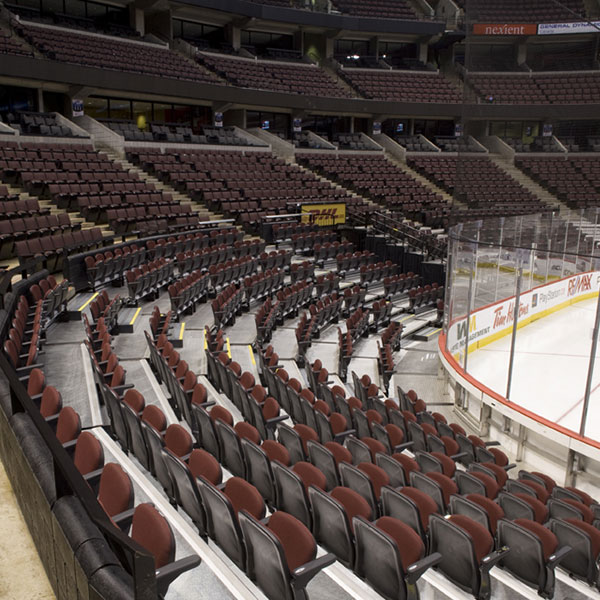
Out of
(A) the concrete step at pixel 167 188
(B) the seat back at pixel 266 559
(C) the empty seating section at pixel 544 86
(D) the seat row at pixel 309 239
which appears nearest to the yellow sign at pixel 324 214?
(D) the seat row at pixel 309 239

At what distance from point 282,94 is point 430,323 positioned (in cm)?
1286

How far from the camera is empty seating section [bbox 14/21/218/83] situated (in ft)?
54.5

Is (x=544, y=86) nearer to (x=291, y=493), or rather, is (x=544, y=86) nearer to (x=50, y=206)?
(x=50, y=206)

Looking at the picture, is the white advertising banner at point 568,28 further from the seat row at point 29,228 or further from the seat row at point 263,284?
the seat row at point 29,228

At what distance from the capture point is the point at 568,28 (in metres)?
15.6

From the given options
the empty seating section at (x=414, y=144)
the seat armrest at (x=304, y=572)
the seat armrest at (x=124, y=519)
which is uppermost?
the empty seating section at (x=414, y=144)

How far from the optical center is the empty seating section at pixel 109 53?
16.6 metres

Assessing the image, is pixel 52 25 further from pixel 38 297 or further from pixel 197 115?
pixel 38 297

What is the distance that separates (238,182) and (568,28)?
9.65 meters

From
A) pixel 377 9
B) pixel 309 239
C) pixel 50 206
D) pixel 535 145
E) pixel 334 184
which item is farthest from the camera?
pixel 377 9

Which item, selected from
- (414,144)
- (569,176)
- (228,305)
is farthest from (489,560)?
(414,144)

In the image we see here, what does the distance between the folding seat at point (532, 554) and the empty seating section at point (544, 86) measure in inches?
570

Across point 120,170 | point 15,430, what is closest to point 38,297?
point 15,430

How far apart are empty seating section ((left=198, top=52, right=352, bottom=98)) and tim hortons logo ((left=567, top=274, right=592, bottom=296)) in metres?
15.3
